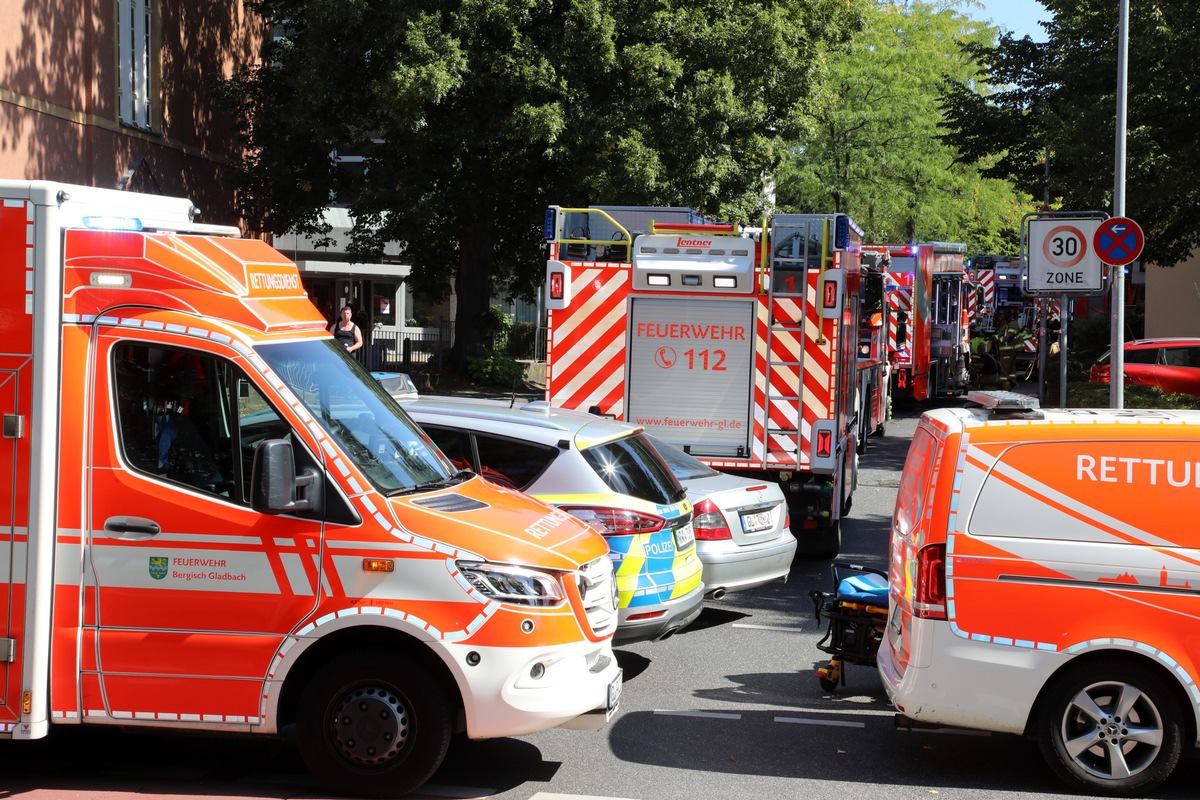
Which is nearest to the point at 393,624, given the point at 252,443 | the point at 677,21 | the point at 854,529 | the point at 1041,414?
the point at 252,443

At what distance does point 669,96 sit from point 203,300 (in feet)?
73.0

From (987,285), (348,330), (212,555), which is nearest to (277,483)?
(212,555)

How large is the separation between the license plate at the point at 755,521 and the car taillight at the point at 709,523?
0.68 feet

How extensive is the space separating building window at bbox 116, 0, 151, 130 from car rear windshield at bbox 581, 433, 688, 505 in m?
21.4

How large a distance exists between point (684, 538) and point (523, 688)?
102 inches

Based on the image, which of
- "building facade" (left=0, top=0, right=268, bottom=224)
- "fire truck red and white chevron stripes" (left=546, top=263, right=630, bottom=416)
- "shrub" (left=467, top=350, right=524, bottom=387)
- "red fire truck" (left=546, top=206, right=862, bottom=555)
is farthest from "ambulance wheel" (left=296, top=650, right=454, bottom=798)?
"shrub" (left=467, top=350, right=524, bottom=387)

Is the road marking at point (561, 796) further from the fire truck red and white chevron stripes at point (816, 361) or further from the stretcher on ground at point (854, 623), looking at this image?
the fire truck red and white chevron stripes at point (816, 361)

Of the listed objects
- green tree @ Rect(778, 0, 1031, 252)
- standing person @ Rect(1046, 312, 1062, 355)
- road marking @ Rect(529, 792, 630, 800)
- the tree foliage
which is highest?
green tree @ Rect(778, 0, 1031, 252)

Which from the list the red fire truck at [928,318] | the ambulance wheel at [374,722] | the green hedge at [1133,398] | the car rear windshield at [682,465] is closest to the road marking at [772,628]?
the car rear windshield at [682,465]

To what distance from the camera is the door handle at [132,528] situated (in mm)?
5816

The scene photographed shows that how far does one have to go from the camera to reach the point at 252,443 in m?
5.93

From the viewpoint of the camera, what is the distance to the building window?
26.8 meters

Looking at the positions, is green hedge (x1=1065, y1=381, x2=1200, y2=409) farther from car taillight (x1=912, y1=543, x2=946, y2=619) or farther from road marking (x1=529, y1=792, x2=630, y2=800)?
road marking (x1=529, y1=792, x2=630, y2=800)

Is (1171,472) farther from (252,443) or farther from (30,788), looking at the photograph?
(30,788)
